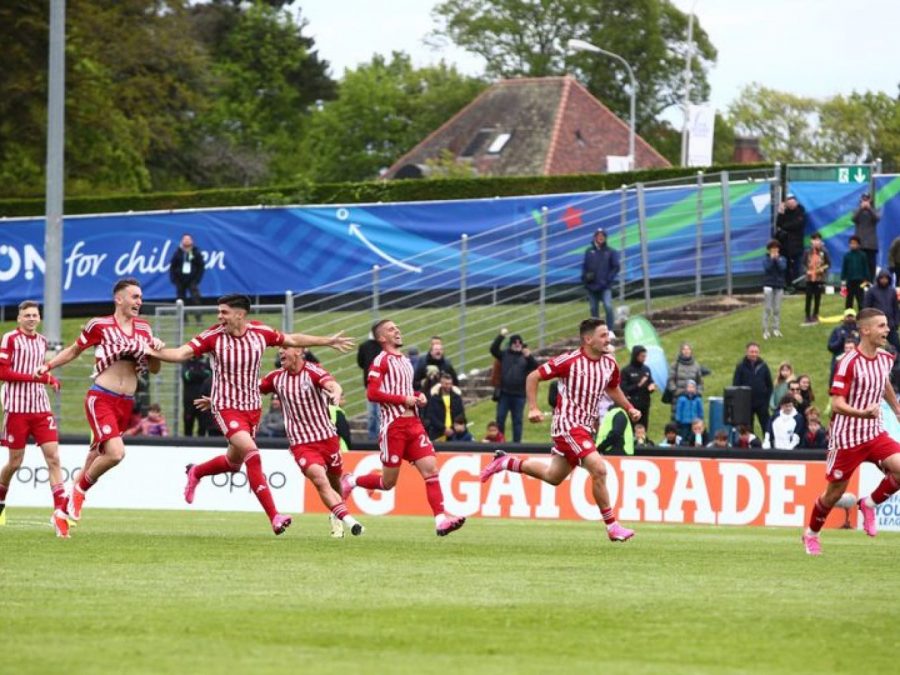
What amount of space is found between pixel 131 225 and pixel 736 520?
16.7 m

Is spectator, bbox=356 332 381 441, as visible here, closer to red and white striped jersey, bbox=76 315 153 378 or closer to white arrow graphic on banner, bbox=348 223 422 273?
white arrow graphic on banner, bbox=348 223 422 273

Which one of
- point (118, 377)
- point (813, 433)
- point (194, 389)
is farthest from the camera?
point (194, 389)

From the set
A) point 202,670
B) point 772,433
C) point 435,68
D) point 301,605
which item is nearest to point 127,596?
point 301,605

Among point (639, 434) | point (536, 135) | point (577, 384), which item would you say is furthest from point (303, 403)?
point (536, 135)

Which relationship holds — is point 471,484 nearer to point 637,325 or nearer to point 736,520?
point 736,520

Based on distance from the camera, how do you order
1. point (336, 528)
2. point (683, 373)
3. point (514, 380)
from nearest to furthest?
point (336, 528)
point (683, 373)
point (514, 380)

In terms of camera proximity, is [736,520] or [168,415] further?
[168,415]

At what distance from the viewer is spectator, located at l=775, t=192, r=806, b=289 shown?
1362 inches

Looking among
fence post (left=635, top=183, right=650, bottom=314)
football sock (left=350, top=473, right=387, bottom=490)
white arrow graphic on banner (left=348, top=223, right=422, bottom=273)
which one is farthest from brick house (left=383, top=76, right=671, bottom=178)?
football sock (left=350, top=473, right=387, bottom=490)

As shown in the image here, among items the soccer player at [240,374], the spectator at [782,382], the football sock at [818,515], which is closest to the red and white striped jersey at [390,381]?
the soccer player at [240,374]

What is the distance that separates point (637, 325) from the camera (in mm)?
32344

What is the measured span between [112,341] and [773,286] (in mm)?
19484

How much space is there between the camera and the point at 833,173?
120 feet

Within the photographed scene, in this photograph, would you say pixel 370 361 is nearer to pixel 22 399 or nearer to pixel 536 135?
pixel 22 399
